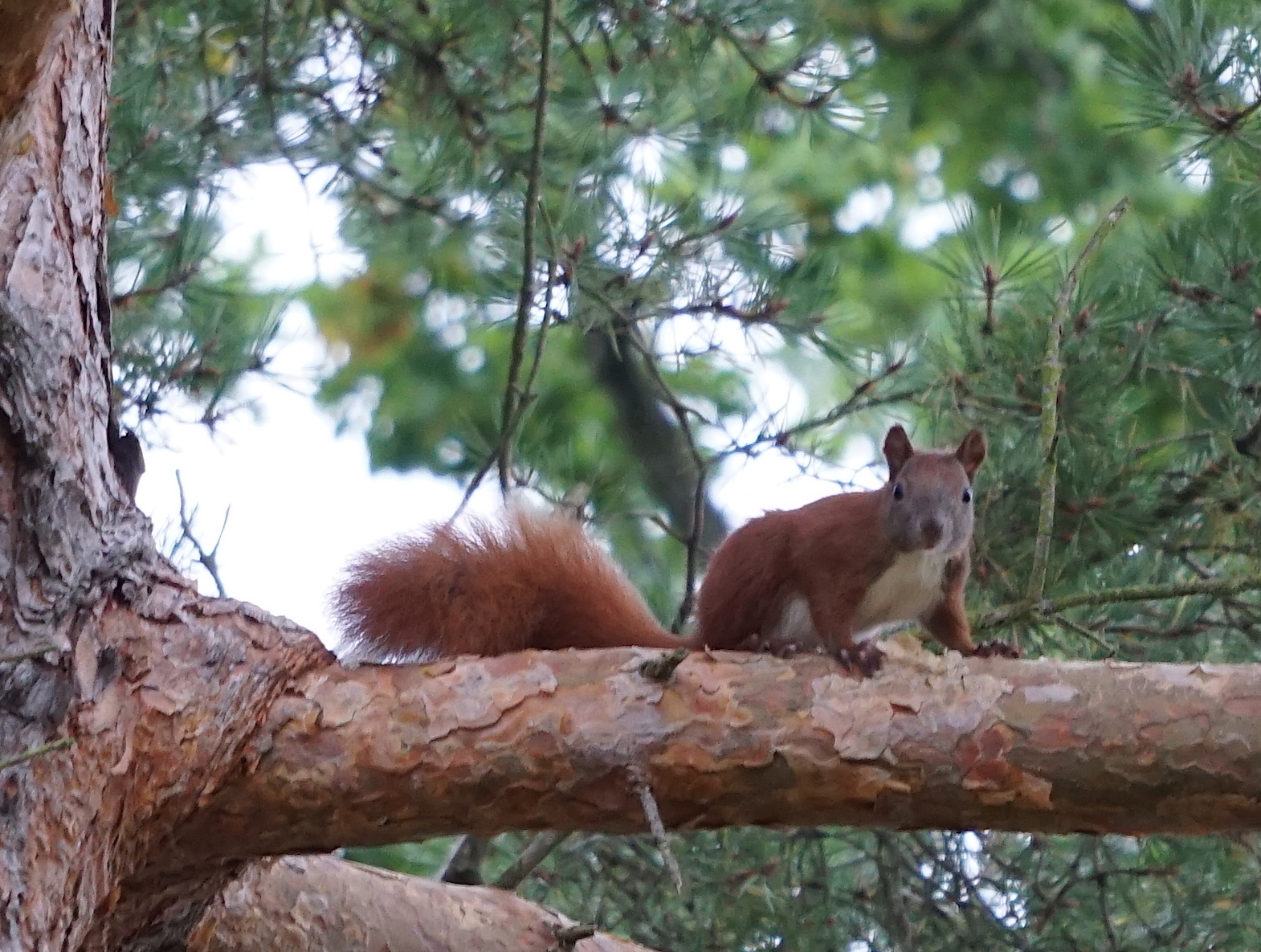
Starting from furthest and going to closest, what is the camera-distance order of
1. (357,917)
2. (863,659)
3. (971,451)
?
(971,451) → (357,917) → (863,659)

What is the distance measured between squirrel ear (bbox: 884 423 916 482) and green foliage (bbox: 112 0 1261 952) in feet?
0.30

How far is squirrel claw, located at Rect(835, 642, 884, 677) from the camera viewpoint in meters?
1.39

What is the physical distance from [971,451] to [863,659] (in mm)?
677

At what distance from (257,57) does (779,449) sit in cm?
121

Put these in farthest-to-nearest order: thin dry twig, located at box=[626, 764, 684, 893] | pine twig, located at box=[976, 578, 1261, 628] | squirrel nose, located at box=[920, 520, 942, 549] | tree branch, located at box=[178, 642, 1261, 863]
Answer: squirrel nose, located at box=[920, 520, 942, 549], pine twig, located at box=[976, 578, 1261, 628], tree branch, located at box=[178, 642, 1261, 863], thin dry twig, located at box=[626, 764, 684, 893]

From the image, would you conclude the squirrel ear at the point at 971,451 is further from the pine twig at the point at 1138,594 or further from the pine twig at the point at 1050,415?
the pine twig at the point at 1138,594

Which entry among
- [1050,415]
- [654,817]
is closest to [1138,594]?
[1050,415]

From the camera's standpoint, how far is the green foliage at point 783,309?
6.77ft

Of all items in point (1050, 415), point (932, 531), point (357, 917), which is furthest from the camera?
point (932, 531)

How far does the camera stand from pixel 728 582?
2012mm

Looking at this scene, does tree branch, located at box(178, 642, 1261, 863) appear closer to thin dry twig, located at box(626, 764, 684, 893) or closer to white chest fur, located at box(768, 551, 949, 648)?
thin dry twig, located at box(626, 764, 684, 893)

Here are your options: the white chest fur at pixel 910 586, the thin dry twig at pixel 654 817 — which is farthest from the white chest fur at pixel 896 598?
the thin dry twig at pixel 654 817

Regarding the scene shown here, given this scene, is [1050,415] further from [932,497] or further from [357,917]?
[357,917]

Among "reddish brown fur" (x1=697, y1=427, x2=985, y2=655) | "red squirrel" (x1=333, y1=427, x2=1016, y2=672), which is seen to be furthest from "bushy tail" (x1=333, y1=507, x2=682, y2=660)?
"reddish brown fur" (x1=697, y1=427, x2=985, y2=655)
